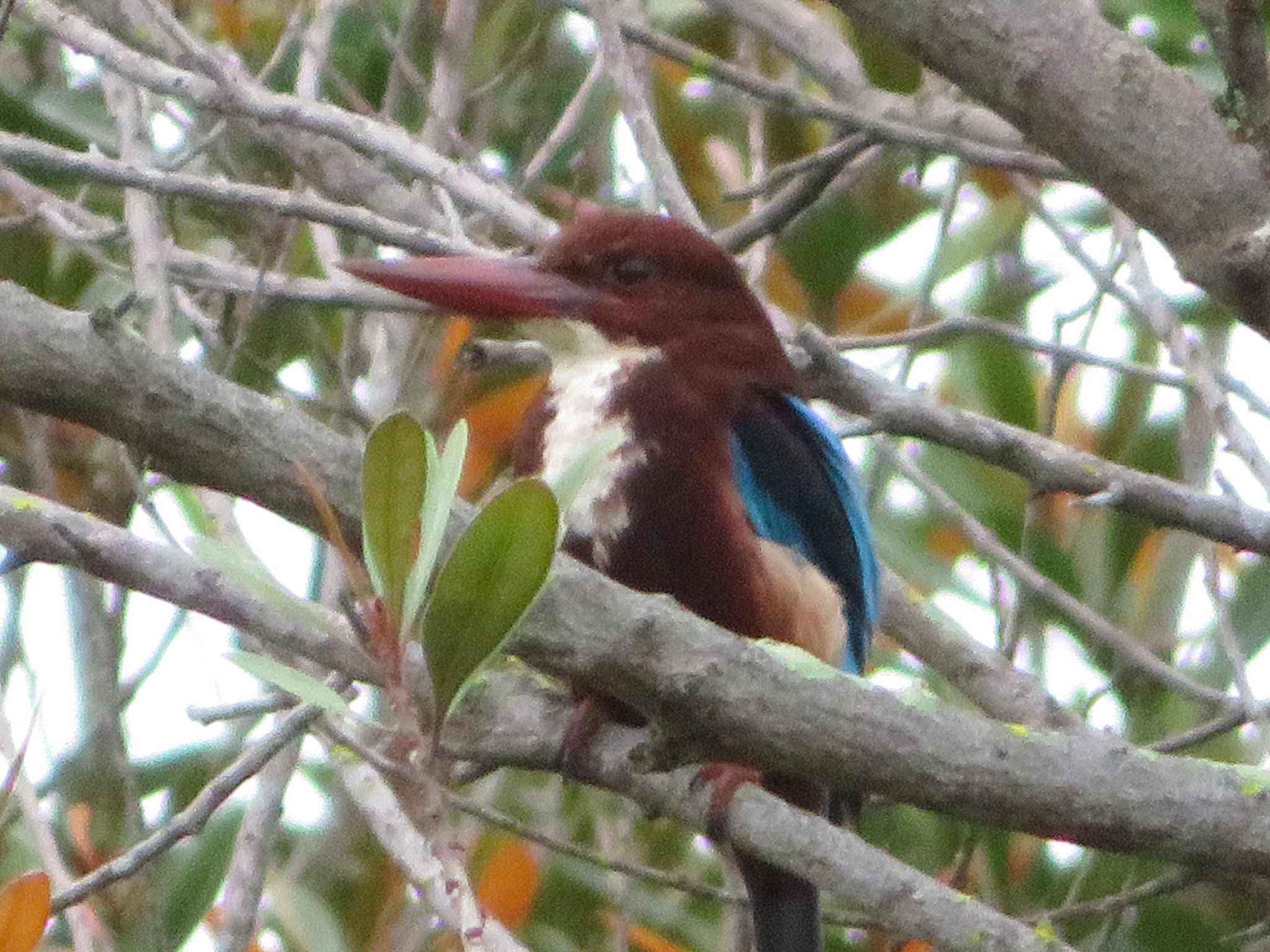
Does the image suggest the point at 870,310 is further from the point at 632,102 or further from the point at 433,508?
the point at 433,508

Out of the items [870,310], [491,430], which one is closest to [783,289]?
[870,310]

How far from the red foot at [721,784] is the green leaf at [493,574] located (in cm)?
81

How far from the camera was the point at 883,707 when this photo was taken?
177 centimetres

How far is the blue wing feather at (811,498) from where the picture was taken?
9.84 feet

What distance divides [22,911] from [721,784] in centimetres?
97

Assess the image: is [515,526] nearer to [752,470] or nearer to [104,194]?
[752,470]

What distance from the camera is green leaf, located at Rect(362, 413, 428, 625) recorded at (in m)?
1.63

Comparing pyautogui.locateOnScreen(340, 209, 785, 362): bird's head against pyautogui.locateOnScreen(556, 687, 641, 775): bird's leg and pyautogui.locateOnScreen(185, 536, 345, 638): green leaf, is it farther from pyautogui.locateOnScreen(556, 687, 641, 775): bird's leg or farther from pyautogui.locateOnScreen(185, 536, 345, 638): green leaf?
pyautogui.locateOnScreen(185, 536, 345, 638): green leaf

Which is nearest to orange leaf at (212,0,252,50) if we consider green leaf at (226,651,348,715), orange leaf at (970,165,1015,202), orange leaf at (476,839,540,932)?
orange leaf at (970,165,1015,202)

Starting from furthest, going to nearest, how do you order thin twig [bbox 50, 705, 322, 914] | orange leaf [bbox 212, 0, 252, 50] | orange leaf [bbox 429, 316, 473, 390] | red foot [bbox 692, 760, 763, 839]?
orange leaf [bbox 212, 0, 252, 50]
orange leaf [bbox 429, 316, 473, 390]
red foot [bbox 692, 760, 763, 839]
thin twig [bbox 50, 705, 322, 914]

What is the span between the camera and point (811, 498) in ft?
10.1

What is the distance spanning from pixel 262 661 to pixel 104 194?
8.72 ft

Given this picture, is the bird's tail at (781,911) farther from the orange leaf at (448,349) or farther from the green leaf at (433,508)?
the green leaf at (433,508)

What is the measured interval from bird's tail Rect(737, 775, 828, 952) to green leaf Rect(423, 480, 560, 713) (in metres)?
1.22
